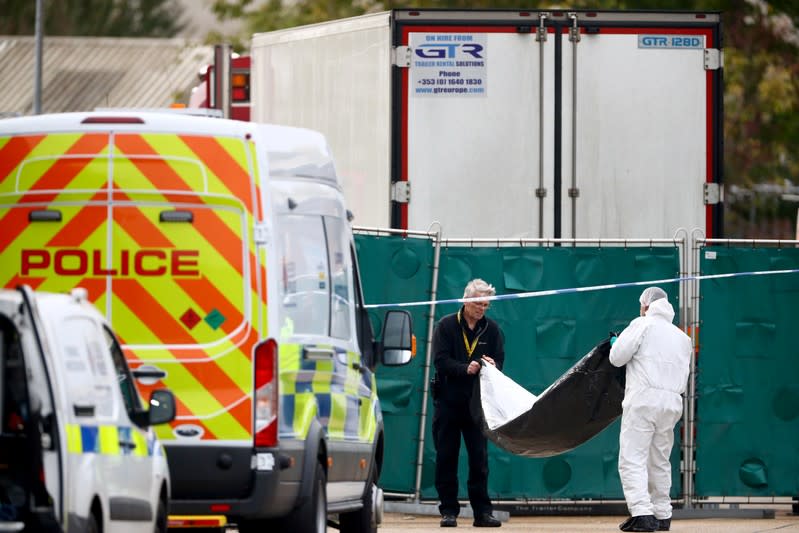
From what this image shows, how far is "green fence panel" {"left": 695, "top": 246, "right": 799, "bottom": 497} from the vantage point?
52.5 ft

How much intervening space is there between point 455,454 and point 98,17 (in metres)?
78.9

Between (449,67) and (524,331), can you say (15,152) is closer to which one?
(524,331)

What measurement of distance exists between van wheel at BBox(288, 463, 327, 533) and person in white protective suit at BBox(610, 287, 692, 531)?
156 inches

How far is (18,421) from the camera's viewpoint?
28.7 feet

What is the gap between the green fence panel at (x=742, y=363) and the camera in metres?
16.0

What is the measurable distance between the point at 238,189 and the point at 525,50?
21.3 ft

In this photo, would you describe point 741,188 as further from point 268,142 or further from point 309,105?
point 268,142

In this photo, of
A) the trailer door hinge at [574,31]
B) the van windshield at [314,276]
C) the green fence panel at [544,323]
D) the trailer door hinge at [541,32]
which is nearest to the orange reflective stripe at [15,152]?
the van windshield at [314,276]

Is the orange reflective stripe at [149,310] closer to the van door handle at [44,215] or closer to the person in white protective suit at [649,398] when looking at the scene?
the van door handle at [44,215]

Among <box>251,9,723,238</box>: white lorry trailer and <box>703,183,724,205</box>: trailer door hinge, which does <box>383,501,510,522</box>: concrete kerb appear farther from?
<box>703,183,724,205</box>: trailer door hinge

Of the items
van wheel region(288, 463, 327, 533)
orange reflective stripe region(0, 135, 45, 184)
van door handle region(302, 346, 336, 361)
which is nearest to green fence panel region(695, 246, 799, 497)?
van door handle region(302, 346, 336, 361)

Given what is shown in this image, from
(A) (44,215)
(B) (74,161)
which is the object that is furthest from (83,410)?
(B) (74,161)

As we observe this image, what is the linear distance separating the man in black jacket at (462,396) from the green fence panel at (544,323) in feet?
1.90

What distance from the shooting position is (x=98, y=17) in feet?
302
